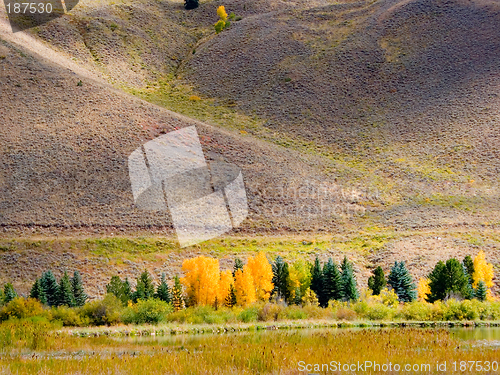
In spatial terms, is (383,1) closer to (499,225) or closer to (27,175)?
(499,225)

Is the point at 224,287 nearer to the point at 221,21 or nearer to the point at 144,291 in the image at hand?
the point at 144,291

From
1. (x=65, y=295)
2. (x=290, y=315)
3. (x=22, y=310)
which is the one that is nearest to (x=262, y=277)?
(x=290, y=315)

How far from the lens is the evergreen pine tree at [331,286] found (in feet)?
148

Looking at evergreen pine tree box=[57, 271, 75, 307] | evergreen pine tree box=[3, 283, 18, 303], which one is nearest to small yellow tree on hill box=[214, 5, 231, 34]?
evergreen pine tree box=[3, 283, 18, 303]

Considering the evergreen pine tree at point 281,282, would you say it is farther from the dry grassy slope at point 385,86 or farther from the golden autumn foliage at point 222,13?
the golden autumn foliage at point 222,13

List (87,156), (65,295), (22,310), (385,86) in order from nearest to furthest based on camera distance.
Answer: (22,310)
(65,295)
(87,156)
(385,86)

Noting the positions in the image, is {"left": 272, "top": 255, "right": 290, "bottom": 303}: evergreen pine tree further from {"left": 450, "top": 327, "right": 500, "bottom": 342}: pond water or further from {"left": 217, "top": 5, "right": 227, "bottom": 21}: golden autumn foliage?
{"left": 217, "top": 5, "right": 227, "bottom": 21}: golden autumn foliage

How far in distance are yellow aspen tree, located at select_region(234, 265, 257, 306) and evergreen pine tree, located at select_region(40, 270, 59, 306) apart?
1292 cm

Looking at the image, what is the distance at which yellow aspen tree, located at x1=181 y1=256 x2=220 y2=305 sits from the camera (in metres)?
42.3

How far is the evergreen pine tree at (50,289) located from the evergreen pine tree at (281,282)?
15643 mm

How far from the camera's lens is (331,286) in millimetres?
45250

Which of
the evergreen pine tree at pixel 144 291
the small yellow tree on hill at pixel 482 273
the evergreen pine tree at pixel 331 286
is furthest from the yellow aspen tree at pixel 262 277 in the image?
the small yellow tree on hill at pixel 482 273

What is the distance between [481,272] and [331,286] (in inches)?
513

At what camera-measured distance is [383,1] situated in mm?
138125
